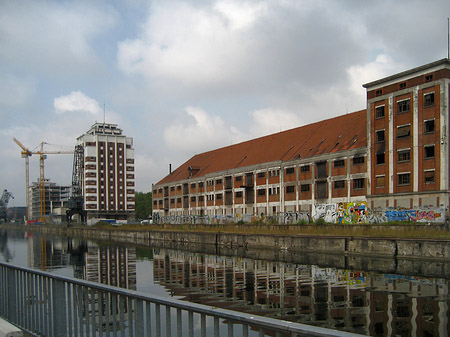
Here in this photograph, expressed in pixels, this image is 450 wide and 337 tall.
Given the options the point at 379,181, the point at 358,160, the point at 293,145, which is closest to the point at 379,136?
the point at 358,160

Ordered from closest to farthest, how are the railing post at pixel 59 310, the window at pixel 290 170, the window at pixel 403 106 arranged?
the railing post at pixel 59 310
the window at pixel 403 106
the window at pixel 290 170

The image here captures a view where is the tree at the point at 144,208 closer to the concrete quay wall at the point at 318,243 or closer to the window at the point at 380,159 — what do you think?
the concrete quay wall at the point at 318,243

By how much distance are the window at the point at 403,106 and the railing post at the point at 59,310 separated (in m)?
50.5

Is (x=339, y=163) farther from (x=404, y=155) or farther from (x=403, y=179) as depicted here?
(x=403, y=179)

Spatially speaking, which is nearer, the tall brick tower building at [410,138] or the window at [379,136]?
the tall brick tower building at [410,138]

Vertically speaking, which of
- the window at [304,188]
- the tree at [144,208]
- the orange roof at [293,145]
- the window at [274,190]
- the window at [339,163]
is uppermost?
the orange roof at [293,145]

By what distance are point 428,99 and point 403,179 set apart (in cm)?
959

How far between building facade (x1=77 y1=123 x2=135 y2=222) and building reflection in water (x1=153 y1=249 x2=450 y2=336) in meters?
122

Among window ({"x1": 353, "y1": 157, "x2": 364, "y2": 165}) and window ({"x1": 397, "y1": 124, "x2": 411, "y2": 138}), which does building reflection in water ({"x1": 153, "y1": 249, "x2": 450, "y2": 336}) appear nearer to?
window ({"x1": 397, "y1": 124, "x2": 411, "y2": 138})

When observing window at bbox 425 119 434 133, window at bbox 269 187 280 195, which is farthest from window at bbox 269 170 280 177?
window at bbox 425 119 434 133

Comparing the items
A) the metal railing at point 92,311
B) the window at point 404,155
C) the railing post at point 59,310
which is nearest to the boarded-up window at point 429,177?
the window at point 404,155

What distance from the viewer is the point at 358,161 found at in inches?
2260

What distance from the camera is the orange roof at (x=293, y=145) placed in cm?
6297

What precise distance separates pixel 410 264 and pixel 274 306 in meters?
16.6
